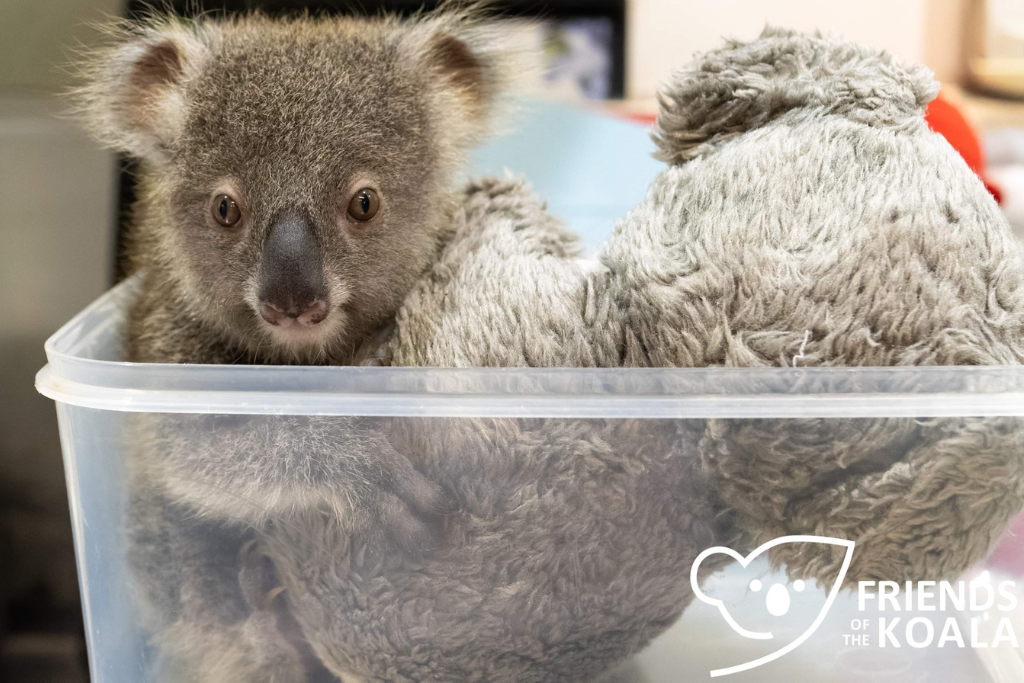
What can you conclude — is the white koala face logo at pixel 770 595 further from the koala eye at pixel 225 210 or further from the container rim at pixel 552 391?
the koala eye at pixel 225 210

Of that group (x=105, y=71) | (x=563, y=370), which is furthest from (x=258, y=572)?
(x=105, y=71)

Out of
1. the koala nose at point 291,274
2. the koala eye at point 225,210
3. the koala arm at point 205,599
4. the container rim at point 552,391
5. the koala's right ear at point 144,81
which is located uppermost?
the koala's right ear at point 144,81

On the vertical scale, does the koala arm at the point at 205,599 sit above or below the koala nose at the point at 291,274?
below

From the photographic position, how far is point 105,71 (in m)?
0.96

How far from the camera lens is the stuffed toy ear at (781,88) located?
769 mm

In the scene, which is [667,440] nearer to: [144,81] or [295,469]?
[295,469]

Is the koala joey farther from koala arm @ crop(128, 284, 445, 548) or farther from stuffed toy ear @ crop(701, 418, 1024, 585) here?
stuffed toy ear @ crop(701, 418, 1024, 585)

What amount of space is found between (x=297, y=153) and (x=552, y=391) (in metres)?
0.31

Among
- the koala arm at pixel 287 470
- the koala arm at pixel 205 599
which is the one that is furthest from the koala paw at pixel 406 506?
the koala arm at pixel 205 599

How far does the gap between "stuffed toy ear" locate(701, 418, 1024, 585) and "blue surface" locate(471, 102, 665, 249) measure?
0.69 meters

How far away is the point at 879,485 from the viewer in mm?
669

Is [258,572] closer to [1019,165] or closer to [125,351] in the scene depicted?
[125,351]

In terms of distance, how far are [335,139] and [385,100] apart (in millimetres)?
75

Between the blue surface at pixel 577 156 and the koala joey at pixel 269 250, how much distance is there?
448 mm
